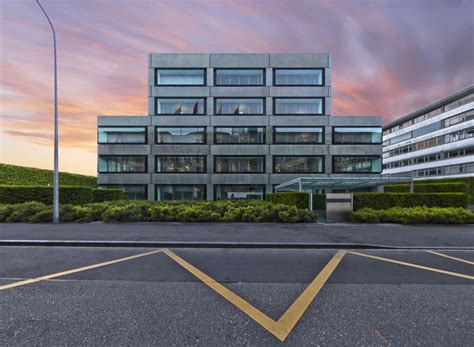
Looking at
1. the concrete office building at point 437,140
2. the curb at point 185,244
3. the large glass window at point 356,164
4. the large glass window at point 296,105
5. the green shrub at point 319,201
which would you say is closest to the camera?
the curb at point 185,244

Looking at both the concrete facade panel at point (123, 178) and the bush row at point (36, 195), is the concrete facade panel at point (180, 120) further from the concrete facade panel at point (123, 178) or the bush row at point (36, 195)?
the bush row at point (36, 195)

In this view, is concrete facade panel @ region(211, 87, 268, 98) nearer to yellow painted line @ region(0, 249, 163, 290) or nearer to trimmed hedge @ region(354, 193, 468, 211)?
trimmed hedge @ region(354, 193, 468, 211)

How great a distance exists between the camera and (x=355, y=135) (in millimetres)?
26500

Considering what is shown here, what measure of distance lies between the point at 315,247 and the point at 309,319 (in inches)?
160

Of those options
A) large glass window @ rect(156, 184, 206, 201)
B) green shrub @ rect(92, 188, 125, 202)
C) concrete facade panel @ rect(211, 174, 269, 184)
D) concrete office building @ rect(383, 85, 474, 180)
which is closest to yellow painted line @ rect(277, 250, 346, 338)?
green shrub @ rect(92, 188, 125, 202)

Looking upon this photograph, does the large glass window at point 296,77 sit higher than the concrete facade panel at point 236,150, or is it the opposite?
the large glass window at point 296,77

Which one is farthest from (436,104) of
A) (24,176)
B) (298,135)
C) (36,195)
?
(24,176)

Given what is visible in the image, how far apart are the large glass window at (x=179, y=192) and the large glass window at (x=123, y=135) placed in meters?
6.50

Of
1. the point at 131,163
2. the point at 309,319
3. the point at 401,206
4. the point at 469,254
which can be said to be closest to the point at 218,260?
the point at 309,319

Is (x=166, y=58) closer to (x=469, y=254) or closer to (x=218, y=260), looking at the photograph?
(x=218, y=260)

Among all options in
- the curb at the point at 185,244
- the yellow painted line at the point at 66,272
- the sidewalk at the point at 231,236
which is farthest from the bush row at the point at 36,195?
the yellow painted line at the point at 66,272

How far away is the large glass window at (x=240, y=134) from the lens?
26891 millimetres

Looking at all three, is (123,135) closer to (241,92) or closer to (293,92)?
(241,92)

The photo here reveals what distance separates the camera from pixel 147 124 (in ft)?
87.2
